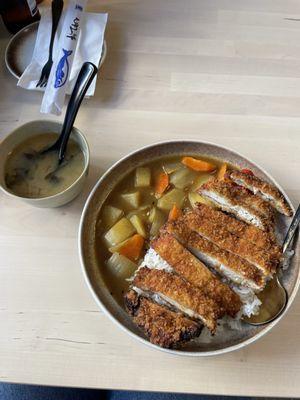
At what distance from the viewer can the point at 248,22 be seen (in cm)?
152

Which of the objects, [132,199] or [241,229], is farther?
[132,199]

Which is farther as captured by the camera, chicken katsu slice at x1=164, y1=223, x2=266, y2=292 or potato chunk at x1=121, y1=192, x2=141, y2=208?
potato chunk at x1=121, y1=192, x2=141, y2=208

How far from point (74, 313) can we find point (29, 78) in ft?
2.52

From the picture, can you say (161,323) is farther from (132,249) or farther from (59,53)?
(59,53)

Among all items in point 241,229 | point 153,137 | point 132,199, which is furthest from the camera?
point 153,137

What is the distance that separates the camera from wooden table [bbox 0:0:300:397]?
0.95 m

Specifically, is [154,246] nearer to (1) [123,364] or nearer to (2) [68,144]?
(1) [123,364]

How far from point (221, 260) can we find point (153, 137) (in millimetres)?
487

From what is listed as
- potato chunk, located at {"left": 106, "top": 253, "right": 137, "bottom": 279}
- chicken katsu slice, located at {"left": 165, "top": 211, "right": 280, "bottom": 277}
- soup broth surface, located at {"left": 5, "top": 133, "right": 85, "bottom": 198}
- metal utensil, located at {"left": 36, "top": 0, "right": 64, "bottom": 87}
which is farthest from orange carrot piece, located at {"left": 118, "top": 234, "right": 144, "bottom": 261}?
metal utensil, located at {"left": 36, "top": 0, "right": 64, "bottom": 87}

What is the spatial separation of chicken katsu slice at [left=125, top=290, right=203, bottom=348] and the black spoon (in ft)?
1.42

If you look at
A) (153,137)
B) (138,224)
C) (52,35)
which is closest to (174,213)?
(138,224)

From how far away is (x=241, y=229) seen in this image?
99 centimetres

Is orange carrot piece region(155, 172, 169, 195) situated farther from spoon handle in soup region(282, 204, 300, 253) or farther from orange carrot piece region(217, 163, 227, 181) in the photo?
spoon handle in soup region(282, 204, 300, 253)

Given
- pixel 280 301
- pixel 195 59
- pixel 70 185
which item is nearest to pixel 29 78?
pixel 70 185
